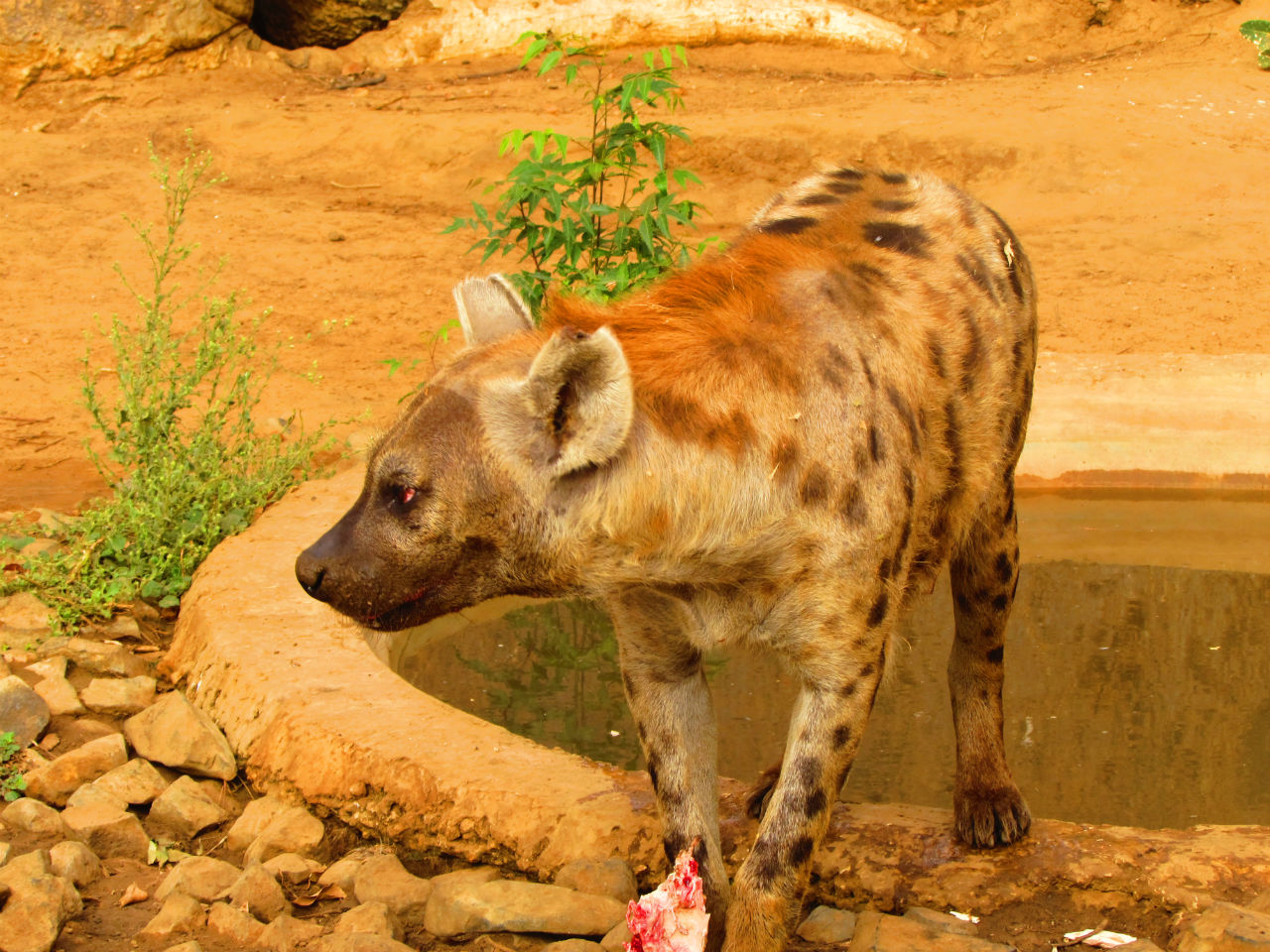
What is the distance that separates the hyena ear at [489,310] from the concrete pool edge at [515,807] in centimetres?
93

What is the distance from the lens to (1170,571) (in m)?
4.50

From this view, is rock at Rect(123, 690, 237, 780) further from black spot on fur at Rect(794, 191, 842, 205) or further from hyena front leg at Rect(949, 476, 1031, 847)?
black spot on fur at Rect(794, 191, 842, 205)

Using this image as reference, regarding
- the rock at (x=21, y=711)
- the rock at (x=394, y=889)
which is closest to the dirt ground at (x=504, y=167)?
the rock at (x=21, y=711)

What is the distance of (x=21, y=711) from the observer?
10.7ft

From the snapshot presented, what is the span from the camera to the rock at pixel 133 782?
120 inches

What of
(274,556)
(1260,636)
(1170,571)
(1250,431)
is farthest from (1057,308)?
(274,556)

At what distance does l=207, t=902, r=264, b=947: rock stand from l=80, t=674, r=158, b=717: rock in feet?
3.19

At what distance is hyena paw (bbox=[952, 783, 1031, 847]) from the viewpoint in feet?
8.89

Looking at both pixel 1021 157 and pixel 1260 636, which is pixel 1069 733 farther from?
pixel 1021 157

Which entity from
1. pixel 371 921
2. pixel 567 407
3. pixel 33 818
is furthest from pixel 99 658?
pixel 567 407

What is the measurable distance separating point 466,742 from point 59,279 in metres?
5.43

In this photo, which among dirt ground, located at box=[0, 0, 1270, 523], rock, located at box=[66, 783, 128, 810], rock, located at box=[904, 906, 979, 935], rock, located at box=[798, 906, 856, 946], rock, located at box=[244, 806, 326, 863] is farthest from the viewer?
dirt ground, located at box=[0, 0, 1270, 523]

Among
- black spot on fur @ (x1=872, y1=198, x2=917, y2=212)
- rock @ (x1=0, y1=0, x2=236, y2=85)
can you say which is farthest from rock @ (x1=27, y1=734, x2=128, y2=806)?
rock @ (x1=0, y1=0, x2=236, y2=85)

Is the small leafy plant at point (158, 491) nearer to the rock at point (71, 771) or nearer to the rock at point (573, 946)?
the rock at point (71, 771)
